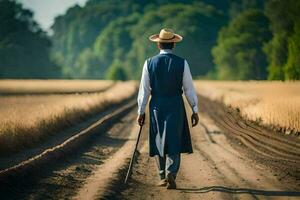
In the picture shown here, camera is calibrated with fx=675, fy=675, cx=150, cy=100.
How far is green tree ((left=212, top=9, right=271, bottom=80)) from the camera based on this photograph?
10088 cm

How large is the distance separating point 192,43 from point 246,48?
79.8 ft

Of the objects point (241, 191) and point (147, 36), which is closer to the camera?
point (241, 191)

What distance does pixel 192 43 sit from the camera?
415 feet

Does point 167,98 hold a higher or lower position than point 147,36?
lower

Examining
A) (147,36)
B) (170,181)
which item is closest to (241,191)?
(170,181)

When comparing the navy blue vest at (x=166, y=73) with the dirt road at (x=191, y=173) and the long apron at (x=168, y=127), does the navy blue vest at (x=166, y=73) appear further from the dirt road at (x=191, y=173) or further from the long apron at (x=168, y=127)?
the dirt road at (x=191, y=173)

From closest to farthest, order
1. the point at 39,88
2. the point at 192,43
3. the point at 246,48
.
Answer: the point at 39,88
the point at 246,48
the point at 192,43

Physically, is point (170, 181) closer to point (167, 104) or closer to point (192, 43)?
point (167, 104)

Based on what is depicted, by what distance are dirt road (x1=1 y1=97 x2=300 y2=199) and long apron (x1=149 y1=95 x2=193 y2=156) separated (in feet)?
1.96

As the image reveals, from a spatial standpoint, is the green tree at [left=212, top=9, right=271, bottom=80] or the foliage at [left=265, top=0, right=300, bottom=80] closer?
the foliage at [left=265, top=0, right=300, bottom=80]

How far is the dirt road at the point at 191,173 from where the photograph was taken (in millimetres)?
9406

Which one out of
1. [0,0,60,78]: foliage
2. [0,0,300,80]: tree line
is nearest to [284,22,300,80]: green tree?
[0,0,300,80]: tree line

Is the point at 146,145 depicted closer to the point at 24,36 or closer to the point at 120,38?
the point at 24,36

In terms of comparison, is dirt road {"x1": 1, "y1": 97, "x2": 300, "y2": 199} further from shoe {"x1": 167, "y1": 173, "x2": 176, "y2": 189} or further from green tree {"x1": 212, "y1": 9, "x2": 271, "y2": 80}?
green tree {"x1": 212, "y1": 9, "x2": 271, "y2": 80}
